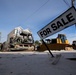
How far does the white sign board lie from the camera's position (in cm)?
379

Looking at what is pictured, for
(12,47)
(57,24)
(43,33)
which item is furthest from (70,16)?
(12,47)

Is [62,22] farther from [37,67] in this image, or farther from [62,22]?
[37,67]

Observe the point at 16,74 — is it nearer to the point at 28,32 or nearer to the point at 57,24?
the point at 57,24

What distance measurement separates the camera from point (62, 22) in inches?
167

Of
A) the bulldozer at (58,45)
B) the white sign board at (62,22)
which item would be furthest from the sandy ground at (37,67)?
the bulldozer at (58,45)

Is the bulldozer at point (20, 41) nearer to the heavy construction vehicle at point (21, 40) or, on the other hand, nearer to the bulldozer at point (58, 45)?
the heavy construction vehicle at point (21, 40)

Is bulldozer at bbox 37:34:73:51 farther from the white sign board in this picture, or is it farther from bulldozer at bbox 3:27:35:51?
the white sign board

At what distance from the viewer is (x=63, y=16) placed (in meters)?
4.18

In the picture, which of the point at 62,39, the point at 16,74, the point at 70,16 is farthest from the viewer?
the point at 62,39

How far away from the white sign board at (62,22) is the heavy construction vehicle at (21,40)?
566 inches

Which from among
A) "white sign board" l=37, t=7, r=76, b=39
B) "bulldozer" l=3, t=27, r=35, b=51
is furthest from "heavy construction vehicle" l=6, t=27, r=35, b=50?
"white sign board" l=37, t=7, r=76, b=39

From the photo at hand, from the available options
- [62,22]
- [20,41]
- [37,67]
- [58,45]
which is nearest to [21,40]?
[20,41]

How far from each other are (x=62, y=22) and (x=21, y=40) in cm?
1728

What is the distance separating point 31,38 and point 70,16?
1844 centimetres
